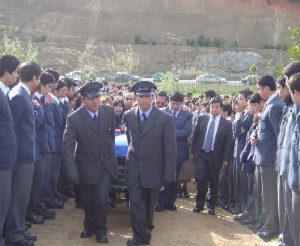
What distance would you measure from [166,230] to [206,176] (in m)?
1.72

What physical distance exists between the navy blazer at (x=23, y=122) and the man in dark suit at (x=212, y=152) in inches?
154

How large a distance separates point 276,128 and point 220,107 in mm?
2427

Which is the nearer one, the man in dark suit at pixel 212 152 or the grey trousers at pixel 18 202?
the grey trousers at pixel 18 202

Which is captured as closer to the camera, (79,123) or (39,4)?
(79,123)

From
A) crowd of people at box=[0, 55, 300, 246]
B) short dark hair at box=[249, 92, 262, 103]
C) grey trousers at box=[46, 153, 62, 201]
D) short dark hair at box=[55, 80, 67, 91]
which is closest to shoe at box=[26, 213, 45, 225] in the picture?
crowd of people at box=[0, 55, 300, 246]

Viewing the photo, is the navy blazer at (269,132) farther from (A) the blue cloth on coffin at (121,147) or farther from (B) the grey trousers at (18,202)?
(B) the grey trousers at (18,202)

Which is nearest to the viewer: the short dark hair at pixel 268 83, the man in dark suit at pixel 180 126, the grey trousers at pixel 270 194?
the grey trousers at pixel 270 194

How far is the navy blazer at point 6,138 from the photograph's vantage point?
6.82 metres

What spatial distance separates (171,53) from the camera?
67.1m

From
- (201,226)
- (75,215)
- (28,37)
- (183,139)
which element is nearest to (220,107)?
(183,139)

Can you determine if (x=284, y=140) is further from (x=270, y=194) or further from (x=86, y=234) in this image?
(x=86, y=234)

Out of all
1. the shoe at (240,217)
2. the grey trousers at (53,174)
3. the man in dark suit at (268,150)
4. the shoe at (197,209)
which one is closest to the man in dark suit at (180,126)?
the shoe at (197,209)

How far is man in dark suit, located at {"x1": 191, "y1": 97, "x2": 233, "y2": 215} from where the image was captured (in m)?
10.6

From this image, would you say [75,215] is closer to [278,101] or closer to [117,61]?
[278,101]
